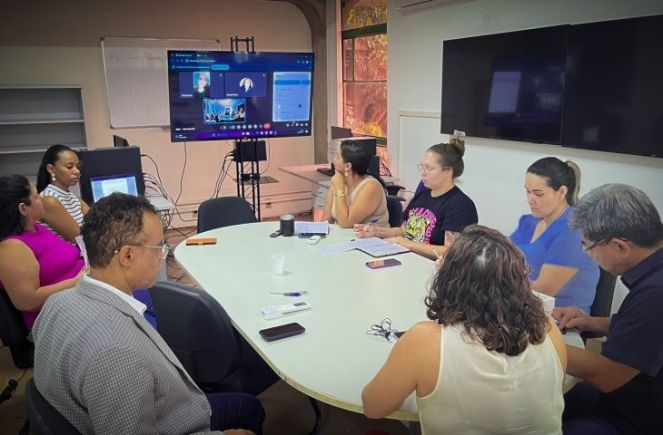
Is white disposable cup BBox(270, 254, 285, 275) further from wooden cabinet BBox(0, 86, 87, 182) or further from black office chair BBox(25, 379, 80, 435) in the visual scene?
wooden cabinet BBox(0, 86, 87, 182)

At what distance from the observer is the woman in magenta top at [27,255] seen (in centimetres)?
214

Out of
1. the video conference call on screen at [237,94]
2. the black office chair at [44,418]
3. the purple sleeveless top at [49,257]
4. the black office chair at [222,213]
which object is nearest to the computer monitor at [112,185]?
the video conference call on screen at [237,94]

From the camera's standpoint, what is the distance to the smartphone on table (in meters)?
2.40

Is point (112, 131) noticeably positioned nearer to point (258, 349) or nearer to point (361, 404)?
point (258, 349)

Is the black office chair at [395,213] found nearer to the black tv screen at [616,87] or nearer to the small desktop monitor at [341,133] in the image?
the black tv screen at [616,87]

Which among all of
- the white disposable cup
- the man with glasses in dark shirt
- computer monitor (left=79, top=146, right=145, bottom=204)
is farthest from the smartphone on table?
computer monitor (left=79, top=146, right=145, bottom=204)

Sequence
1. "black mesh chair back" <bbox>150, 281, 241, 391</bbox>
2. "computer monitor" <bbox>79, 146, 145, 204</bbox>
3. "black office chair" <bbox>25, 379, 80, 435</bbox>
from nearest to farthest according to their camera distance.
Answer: "black office chair" <bbox>25, 379, 80, 435</bbox> < "black mesh chair back" <bbox>150, 281, 241, 391</bbox> < "computer monitor" <bbox>79, 146, 145, 204</bbox>

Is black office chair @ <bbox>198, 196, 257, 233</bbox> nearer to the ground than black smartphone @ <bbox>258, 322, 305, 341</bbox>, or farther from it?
farther from it

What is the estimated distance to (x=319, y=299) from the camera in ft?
6.72

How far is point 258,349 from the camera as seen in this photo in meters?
1.68

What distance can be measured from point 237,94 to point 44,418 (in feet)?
11.0

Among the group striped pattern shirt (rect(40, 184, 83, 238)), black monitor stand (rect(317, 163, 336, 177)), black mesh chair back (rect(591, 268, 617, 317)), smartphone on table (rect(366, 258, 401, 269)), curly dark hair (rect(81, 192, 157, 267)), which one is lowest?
black mesh chair back (rect(591, 268, 617, 317))

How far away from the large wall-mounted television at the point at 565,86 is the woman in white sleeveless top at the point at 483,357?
7.48 feet

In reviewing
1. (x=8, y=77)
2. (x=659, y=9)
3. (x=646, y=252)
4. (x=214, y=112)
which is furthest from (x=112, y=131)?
(x=646, y=252)
